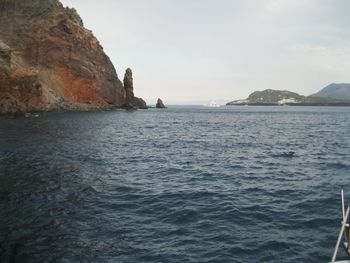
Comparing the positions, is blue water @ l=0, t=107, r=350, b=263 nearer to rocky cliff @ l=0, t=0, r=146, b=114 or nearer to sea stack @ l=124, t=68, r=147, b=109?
rocky cliff @ l=0, t=0, r=146, b=114

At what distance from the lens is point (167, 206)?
21.7 meters

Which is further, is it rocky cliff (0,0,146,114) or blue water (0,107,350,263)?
rocky cliff (0,0,146,114)

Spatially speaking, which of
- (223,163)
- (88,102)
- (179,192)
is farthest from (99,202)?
(88,102)

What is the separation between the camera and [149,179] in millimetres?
29344

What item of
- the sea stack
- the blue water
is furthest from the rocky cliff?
the blue water

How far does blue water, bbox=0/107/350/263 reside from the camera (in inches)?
606

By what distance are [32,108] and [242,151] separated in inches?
3075

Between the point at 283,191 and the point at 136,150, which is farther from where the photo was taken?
the point at 136,150

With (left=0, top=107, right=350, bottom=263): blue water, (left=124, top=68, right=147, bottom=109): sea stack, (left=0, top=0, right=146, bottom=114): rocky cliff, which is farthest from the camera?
(left=124, top=68, right=147, bottom=109): sea stack

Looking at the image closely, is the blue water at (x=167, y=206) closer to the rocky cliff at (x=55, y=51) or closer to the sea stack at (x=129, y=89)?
the rocky cliff at (x=55, y=51)

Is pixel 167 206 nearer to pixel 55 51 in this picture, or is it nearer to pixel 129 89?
pixel 55 51

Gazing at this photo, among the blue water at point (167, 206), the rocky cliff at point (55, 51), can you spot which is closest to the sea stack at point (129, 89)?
the rocky cliff at point (55, 51)

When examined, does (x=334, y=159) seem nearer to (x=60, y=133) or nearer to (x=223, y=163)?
(x=223, y=163)

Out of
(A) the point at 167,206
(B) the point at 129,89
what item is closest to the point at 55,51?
(B) the point at 129,89
